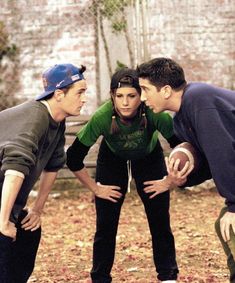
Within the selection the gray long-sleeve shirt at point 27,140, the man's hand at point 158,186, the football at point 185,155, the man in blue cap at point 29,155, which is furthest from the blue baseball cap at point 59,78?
the man's hand at point 158,186

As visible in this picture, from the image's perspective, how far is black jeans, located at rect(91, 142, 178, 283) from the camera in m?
5.65

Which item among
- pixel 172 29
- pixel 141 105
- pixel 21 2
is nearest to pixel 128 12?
pixel 172 29

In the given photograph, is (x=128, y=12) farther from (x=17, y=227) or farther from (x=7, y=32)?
(x=17, y=227)

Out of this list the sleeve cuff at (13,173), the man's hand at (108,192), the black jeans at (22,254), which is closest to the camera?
the sleeve cuff at (13,173)

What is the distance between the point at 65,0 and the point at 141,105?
4911 millimetres

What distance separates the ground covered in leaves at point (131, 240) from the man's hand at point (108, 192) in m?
0.97

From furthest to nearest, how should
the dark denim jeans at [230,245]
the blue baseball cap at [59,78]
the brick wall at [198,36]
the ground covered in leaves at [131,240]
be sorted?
1. the brick wall at [198,36]
2. the ground covered in leaves at [131,240]
3. the blue baseball cap at [59,78]
4. the dark denim jeans at [230,245]

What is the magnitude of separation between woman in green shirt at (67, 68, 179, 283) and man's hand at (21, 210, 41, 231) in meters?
0.69

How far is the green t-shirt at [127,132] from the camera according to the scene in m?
5.47

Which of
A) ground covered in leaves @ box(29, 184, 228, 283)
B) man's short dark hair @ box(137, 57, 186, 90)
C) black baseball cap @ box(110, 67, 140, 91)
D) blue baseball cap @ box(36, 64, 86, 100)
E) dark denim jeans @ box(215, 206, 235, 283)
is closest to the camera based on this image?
dark denim jeans @ box(215, 206, 235, 283)

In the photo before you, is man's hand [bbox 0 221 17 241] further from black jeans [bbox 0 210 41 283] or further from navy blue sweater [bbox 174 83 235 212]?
navy blue sweater [bbox 174 83 235 212]

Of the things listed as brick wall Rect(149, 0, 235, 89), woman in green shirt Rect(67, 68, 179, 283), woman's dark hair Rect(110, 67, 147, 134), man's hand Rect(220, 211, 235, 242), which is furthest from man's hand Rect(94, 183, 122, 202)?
brick wall Rect(149, 0, 235, 89)

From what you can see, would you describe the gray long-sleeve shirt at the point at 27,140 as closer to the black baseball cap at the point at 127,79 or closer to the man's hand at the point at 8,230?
the man's hand at the point at 8,230

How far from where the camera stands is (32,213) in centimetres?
507
